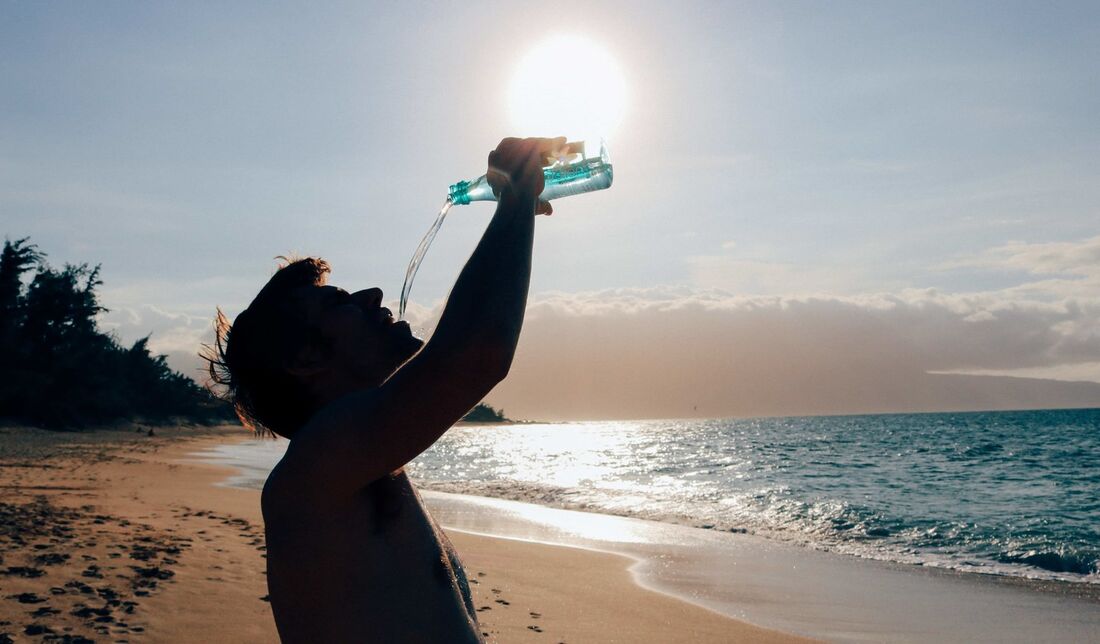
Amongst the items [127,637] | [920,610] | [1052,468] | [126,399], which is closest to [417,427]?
[127,637]

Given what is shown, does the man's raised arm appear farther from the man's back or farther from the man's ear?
the man's ear

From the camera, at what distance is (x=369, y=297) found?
5.67ft

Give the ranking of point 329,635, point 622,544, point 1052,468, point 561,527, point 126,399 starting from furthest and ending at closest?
point 126,399 < point 1052,468 < point 561,527 < point 622,544 < point 329,635

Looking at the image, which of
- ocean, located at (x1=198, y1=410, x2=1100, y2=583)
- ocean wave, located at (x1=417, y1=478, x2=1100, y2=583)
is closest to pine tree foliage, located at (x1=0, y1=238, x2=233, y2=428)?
ocean, located at (x1=198, y1=410, x2=1100, y2=583)

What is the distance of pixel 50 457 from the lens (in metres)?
23.8

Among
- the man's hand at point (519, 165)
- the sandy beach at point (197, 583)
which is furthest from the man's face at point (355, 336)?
the sandy beach at point (197, 583)

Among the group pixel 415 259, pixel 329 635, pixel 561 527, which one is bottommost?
pixel 561 527

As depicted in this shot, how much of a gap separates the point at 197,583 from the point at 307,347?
6505mm

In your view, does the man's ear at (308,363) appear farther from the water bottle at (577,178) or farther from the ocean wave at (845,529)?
the ocean wave at (845,529)

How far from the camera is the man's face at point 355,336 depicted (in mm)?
1659

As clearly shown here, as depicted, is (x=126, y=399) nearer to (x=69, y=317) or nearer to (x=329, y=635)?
(x=69, y=317)

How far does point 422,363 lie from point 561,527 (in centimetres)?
1500

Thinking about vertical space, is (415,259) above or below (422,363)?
above

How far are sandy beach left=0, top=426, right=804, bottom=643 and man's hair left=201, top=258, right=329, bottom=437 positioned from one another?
471 centimetres
